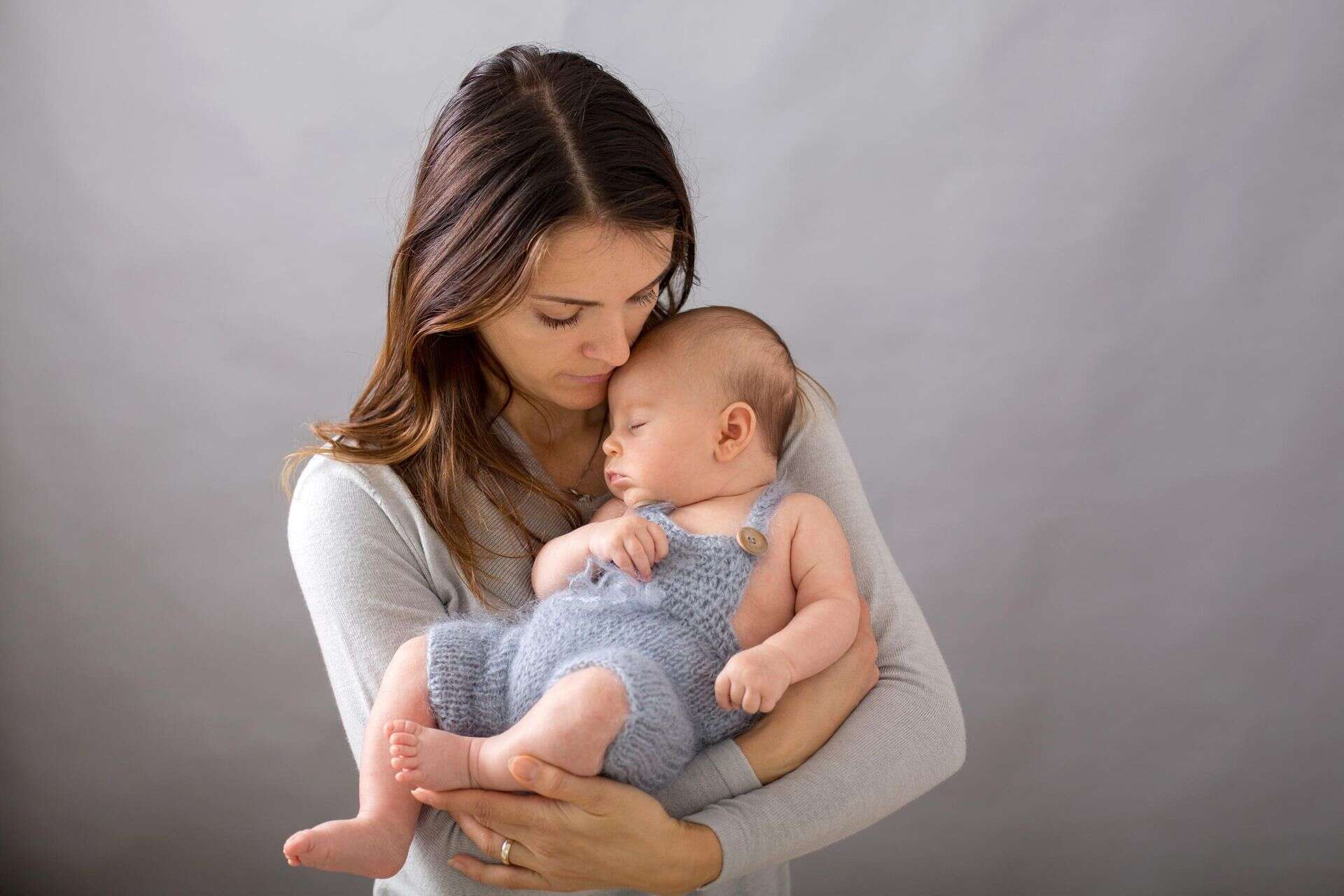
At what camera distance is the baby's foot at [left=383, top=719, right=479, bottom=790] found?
1281mm

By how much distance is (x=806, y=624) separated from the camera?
4.70 ft

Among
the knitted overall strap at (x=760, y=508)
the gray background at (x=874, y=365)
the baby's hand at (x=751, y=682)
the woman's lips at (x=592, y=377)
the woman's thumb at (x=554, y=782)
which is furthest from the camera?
the gray background at (x=874, y=365)

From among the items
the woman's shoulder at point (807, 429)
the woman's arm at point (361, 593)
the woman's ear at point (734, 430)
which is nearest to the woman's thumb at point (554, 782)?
the woman's arm at point (361, 593)

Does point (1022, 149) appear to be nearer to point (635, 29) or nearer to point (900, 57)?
point (900, 57)

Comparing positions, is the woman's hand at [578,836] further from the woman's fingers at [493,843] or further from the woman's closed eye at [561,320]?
the woman's closed eye at [561,320]

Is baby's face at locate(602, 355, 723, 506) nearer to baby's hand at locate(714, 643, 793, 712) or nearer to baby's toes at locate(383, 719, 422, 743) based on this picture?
baby's hand at locate(714, 643, 793, 712)

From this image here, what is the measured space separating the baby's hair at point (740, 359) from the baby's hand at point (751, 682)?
1.37ft

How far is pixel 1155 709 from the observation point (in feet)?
9.28

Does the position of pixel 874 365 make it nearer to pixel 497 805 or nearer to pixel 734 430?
pixel 734 430

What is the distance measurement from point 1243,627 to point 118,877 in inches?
107

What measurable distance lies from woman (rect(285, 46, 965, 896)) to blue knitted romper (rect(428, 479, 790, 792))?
0.06 metres

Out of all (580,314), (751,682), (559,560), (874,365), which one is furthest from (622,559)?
(874,365)

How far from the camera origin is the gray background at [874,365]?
2.47m

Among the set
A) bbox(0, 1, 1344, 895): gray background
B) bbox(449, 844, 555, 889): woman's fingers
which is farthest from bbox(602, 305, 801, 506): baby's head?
bbox(0, 1, 1344, 895): gray background
